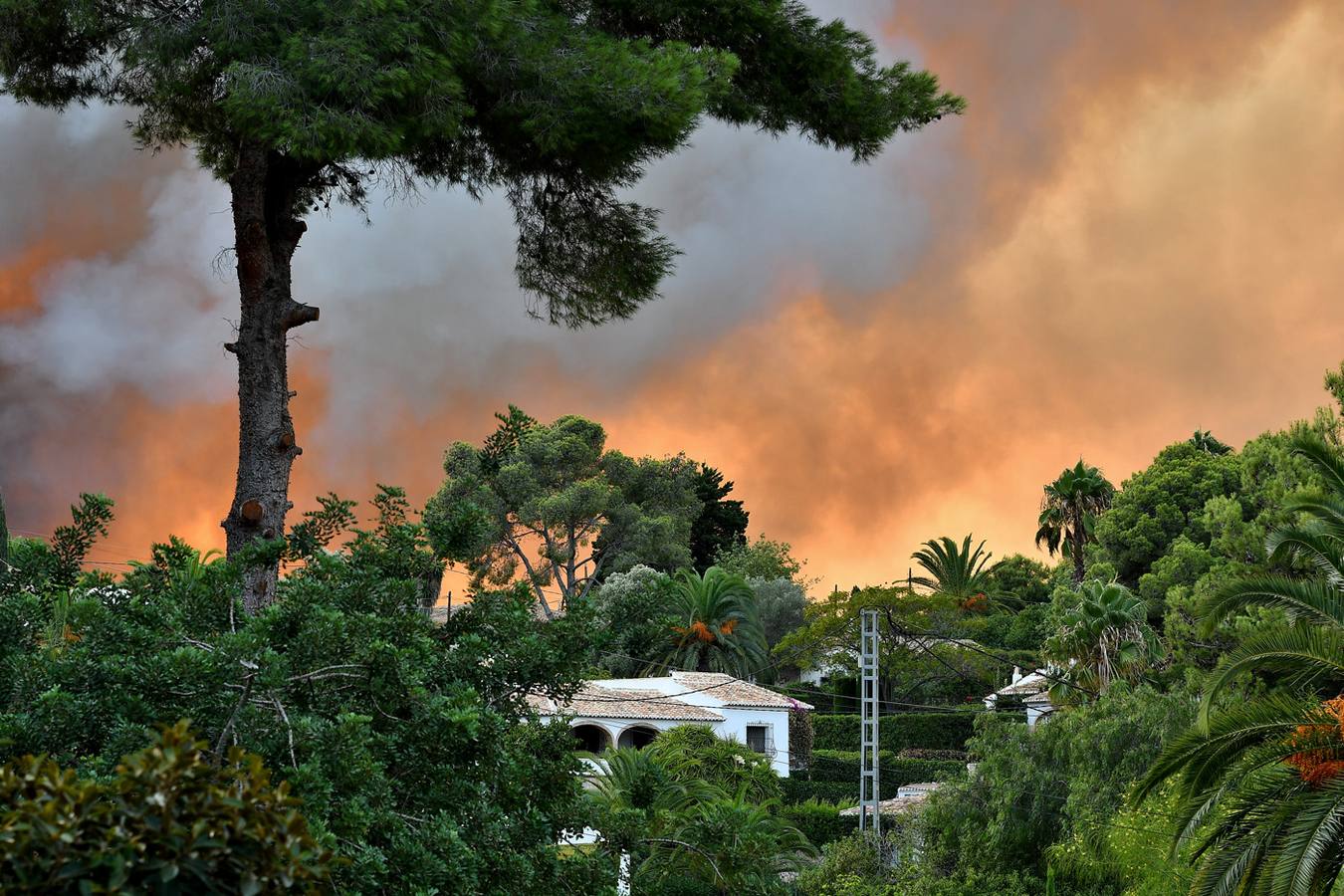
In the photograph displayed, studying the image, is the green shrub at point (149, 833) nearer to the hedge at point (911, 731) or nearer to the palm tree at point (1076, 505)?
the hedge at point (911, 731)

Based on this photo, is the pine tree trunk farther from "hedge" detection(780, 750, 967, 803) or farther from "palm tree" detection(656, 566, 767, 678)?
"palm tree" detection(656, 566, 767, 678)

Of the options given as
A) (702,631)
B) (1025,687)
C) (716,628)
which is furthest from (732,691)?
(1025,687)

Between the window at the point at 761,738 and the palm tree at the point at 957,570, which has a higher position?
the palm tree at the point at 957,570

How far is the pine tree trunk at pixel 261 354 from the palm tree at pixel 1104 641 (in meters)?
20.0

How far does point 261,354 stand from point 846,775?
3272 cm

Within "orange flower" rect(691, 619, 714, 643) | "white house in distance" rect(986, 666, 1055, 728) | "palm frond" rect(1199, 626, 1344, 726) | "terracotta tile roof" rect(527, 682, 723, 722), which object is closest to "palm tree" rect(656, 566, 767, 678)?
"orange flower" rect(691, 619, 714, 643)

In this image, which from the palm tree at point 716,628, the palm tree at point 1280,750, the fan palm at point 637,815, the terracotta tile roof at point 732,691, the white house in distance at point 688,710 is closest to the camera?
the fan palm at point 637,815

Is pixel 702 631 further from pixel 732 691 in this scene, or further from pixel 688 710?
pixel 688 710

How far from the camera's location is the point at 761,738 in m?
42.8

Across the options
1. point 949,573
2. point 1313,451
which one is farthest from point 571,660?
point 949,573

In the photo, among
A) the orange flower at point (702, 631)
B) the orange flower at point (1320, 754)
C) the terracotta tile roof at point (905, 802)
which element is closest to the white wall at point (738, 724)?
the terracotta tile roof at point (905, 802)

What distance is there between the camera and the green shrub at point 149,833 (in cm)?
332

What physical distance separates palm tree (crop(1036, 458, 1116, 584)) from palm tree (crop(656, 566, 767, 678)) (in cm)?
1308

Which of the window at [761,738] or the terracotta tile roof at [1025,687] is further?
the terracotta tile roof at [1025,687]
